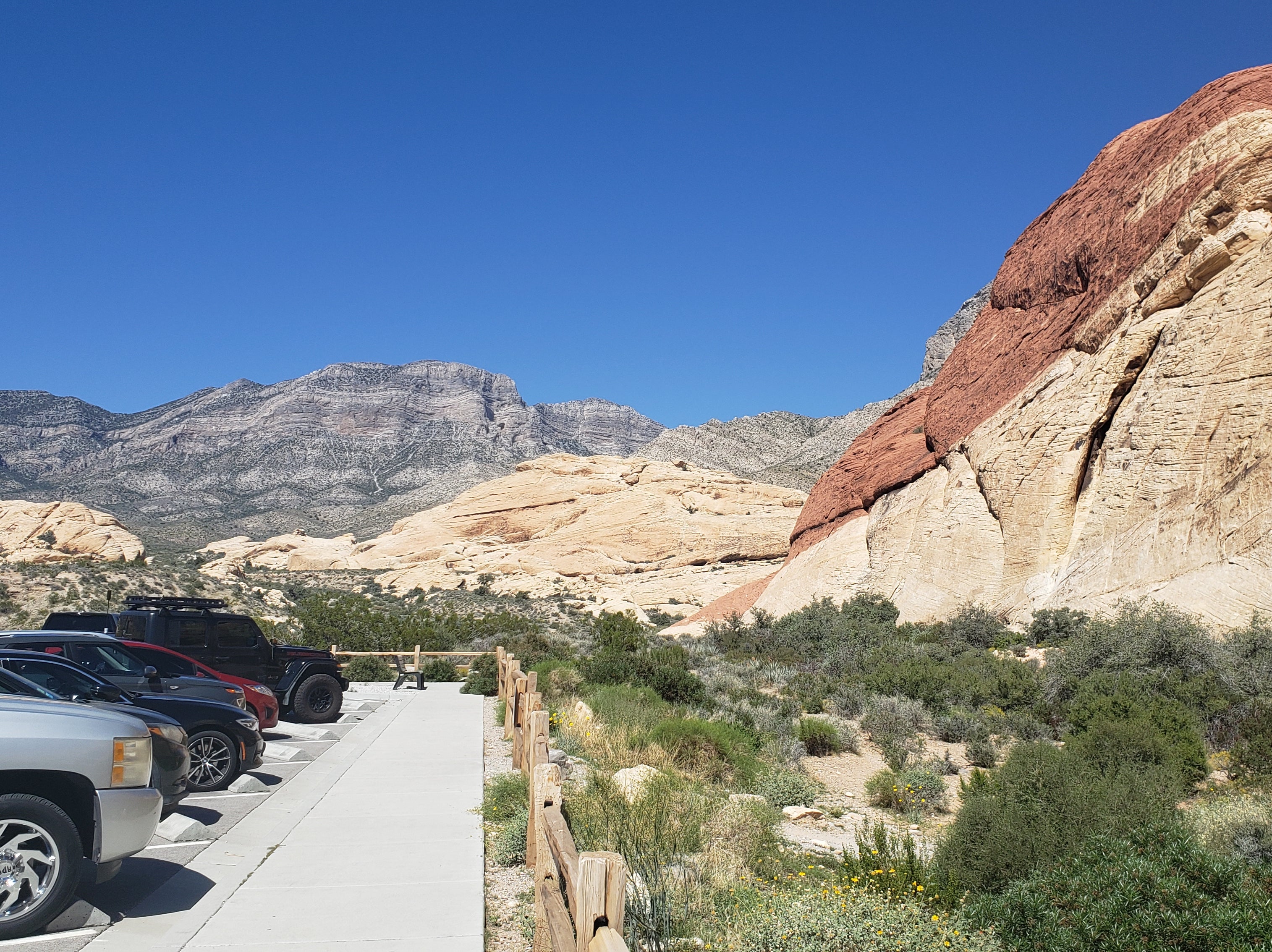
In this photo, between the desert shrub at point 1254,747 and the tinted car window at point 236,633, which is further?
the tinted car window at point 236,633

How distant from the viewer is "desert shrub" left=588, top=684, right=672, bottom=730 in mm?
12391

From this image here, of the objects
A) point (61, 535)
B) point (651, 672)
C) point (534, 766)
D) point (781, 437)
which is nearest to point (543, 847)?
point (534, 766)

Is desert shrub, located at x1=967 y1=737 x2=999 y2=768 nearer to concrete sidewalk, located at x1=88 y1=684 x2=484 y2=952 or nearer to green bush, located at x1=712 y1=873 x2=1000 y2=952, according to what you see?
concrete sidewalk, located at x1=88 y1=684 x2=484 y2=952

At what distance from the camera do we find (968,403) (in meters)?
28.3

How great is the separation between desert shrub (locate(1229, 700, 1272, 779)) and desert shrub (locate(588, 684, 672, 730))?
714cm

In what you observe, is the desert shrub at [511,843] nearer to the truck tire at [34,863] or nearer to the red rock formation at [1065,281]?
the truck tire at [34,863]

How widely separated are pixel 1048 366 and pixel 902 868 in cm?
2215

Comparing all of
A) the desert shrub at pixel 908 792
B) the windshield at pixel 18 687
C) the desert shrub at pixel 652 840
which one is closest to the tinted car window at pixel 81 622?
the windshield at pixel 18 687

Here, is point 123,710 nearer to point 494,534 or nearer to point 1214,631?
point 1214,631

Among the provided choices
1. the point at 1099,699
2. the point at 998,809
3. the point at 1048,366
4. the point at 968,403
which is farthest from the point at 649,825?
the point at 968,403

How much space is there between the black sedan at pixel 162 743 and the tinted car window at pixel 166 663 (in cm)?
372

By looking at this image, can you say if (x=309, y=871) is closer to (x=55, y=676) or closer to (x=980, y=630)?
(x=55, y=676)

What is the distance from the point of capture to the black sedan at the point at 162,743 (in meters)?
6.64

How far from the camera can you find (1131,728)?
953cm
